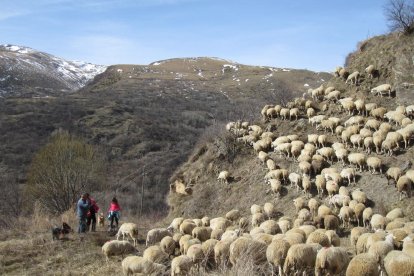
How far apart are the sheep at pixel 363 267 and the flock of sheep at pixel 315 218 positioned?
0.06ft

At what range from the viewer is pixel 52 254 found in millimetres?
16203

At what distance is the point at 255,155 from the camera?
24.0 m

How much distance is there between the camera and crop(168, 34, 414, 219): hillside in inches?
864

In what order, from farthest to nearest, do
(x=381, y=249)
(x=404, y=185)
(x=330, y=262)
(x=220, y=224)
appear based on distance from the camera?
(x=220, y=224)
(x=404, y=185)
(x=381, y=249)
(x=330, y=262)

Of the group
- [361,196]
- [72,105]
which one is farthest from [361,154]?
[72,105]

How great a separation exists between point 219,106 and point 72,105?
39332 mm

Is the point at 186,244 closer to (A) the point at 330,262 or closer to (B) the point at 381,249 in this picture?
(A) the point at 330,262

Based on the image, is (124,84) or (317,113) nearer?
(317,113)

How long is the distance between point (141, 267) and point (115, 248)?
3538 mm

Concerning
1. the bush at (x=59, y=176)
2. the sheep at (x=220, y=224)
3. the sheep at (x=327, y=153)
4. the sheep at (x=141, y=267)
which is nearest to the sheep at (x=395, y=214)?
the sheep at (x=327, y=153)

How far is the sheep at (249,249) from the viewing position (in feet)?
36.0

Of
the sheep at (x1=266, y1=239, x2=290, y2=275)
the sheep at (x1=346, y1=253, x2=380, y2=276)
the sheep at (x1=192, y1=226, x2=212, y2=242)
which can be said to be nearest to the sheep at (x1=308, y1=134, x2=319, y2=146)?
the sheep at (x1=192, y1=226, x2=212, y2=242)

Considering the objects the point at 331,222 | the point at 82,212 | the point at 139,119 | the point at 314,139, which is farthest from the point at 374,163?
the point at 139,119

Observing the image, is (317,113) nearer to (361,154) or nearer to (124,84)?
(361,154)
